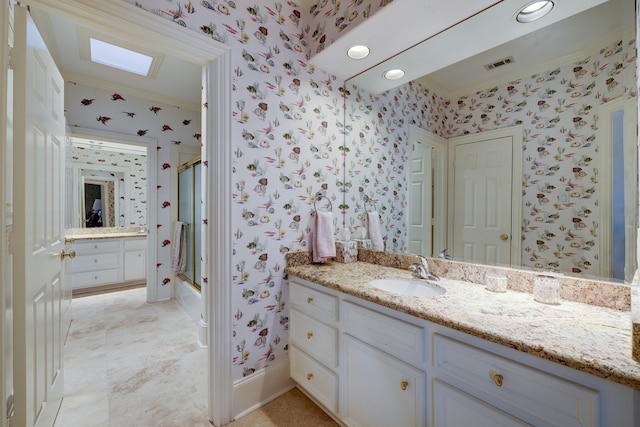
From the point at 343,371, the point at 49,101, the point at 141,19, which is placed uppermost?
the point at 141,19

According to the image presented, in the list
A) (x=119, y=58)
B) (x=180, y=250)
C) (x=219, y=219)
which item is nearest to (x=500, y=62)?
(x=219, y=219)

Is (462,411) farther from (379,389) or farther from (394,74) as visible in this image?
(394,74)

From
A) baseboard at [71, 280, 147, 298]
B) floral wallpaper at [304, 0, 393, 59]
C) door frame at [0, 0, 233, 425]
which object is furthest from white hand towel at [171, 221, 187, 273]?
floral wallpaper at [304, 0, 393, 59]

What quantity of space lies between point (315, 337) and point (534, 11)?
6.28ft

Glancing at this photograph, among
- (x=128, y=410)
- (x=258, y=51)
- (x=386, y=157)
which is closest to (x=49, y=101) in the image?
(x=258, y=51)

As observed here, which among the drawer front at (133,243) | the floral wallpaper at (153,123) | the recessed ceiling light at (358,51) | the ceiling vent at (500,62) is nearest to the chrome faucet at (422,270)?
the ceiling vent at (500,62)

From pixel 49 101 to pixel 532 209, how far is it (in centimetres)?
237

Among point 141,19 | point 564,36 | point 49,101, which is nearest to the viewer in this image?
point 564,36

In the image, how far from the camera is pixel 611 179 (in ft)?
3.34

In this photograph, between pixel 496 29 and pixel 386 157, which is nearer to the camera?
pixel 496 29

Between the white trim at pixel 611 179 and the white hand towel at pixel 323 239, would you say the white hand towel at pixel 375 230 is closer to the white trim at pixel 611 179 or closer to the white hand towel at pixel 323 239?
the white hand towel at pixel 323 239

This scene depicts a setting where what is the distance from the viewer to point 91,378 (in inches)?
72.9

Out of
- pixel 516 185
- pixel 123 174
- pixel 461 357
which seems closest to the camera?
pixel 461 357

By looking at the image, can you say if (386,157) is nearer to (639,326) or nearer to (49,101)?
(639,326)
